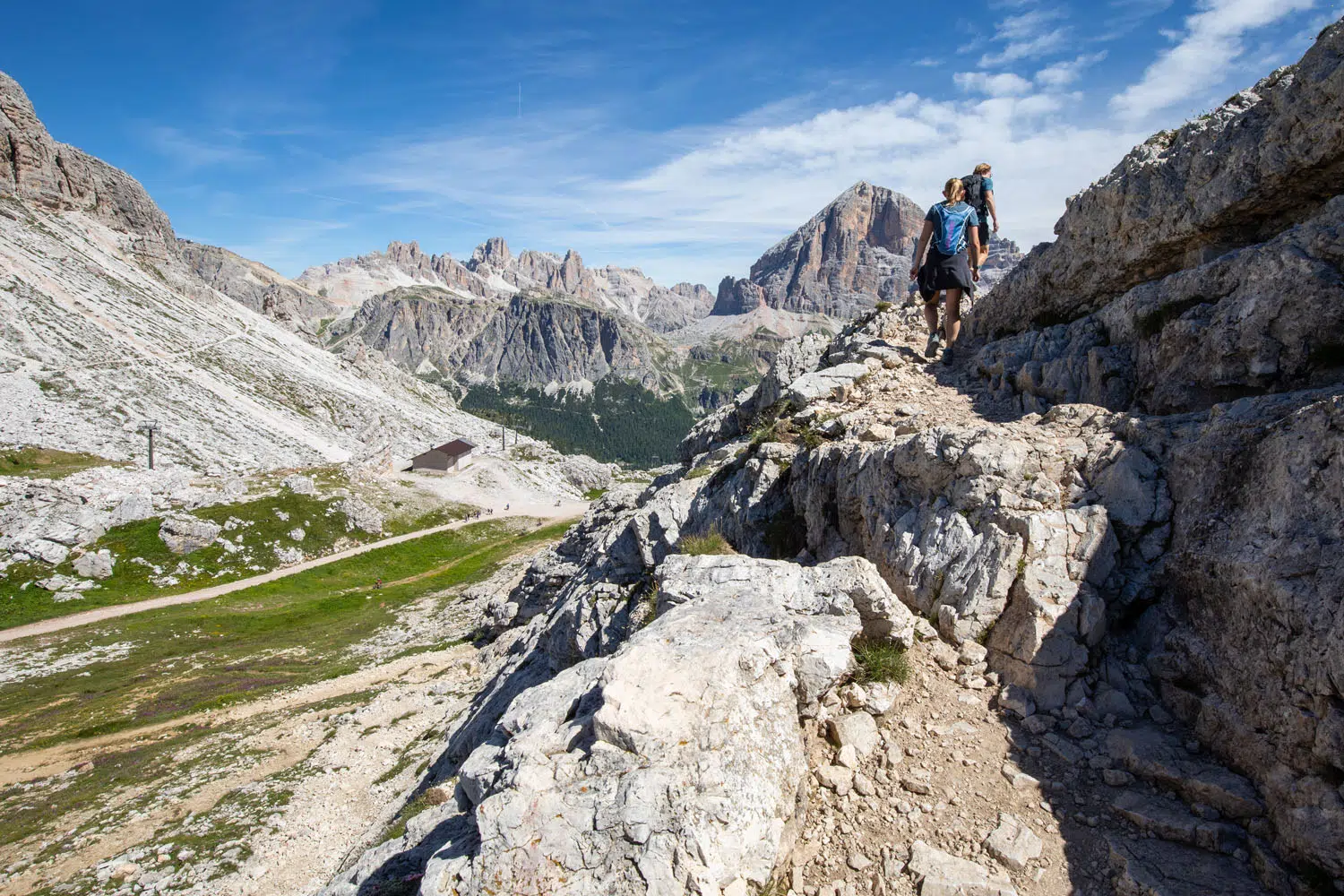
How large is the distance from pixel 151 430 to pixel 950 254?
356 feet

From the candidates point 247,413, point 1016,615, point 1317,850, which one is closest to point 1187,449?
point 1016,615

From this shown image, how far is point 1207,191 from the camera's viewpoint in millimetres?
13312

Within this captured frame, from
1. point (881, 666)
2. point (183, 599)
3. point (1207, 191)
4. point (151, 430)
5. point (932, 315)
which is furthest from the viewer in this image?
point (151, 430)

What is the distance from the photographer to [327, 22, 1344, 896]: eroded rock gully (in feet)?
20.6

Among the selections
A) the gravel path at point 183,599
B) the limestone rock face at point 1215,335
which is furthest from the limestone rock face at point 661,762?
the gravel path at point 183,599

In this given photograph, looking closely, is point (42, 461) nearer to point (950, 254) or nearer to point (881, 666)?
point (950, 254)

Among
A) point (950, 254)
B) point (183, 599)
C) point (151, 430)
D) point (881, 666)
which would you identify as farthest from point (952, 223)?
point (151, 430)

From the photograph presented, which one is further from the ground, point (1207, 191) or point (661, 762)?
point (1207, 191)

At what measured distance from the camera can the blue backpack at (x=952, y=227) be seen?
15781 mm

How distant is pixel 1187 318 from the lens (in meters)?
11.7

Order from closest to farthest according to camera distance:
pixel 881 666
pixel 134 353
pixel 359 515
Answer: pixel 881 666 < pixel 359 515 < pixel 134 353

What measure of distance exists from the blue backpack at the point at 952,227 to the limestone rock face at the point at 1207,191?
3.23 meters

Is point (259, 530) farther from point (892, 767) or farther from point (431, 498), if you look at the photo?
point (892, 767)

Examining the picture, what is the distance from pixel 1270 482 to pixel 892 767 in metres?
5.82
